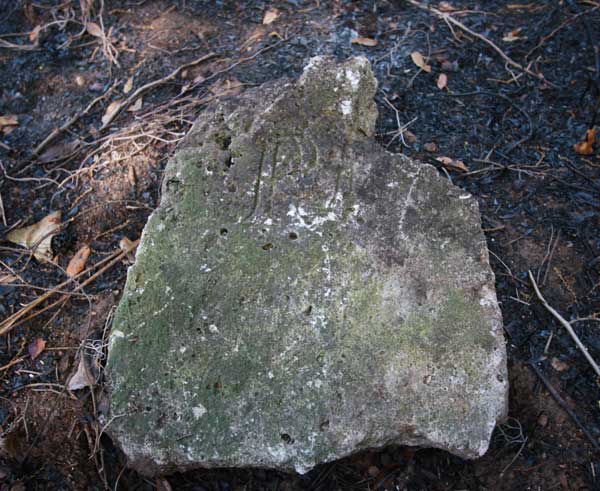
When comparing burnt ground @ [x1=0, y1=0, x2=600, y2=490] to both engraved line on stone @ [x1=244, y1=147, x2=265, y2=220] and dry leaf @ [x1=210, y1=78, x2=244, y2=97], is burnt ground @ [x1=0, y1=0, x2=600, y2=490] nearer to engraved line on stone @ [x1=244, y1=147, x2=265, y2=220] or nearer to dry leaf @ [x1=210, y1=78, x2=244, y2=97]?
dry leaf @ [x1=210, y1=78, x2=244, y2=97]

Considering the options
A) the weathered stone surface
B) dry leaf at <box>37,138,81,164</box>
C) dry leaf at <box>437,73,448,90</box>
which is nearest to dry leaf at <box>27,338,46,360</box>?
the weathered stone surface

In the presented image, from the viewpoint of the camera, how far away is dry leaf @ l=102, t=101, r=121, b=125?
3.24 metres

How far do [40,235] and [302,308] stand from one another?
1.44m

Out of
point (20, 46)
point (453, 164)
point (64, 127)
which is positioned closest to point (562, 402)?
point (453, 164)

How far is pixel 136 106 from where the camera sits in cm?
326

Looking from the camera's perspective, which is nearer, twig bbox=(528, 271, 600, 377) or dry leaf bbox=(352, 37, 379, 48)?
twig bbox=(528, 271, 600, 377)

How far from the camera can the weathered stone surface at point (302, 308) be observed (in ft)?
6.50

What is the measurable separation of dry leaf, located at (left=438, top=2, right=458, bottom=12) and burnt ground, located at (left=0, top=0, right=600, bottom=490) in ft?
0.04

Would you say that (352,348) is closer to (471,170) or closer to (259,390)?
(259,390)

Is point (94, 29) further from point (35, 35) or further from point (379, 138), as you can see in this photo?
point (379, 138)

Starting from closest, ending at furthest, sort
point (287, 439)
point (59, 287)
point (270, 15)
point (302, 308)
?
point (287, 439) → point (302, 308) → point (59, 287) → point (270, 15)

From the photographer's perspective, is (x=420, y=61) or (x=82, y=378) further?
(x=420, y=61)


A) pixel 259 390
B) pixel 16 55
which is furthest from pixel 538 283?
pixel 16 55

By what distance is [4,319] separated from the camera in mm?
2631
